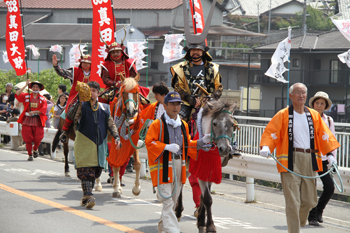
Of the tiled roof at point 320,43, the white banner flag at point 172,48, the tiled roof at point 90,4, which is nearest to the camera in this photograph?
the white banner flag at point 172,48

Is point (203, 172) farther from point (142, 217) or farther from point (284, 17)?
point (284, 17)

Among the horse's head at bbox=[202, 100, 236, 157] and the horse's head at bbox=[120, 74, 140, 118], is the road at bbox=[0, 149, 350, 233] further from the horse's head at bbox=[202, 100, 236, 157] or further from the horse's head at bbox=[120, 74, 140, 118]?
the horse's head at bbox=[120, 74, 140, 118]

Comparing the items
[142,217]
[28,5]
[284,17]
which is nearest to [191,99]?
[142,217]

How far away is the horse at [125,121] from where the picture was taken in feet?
30.6

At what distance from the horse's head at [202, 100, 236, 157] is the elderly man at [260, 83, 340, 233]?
1.51ft

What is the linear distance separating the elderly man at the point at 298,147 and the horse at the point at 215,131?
1.54ft

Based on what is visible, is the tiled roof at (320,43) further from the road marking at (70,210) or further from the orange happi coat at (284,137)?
the orange happi coat at (284,137)

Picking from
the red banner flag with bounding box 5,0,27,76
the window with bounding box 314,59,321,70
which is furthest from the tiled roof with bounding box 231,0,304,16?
the red banner flag with bounding box 5,0,27,76

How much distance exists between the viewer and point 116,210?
8430mm

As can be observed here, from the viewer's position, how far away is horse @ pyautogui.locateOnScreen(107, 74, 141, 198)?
30.6 ft

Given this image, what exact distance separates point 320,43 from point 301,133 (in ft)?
118

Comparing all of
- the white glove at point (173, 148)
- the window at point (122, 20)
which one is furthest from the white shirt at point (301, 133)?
the window at point (122, 20)

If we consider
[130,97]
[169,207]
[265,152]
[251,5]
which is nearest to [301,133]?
[265,152]

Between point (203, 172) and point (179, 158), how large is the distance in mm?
554
